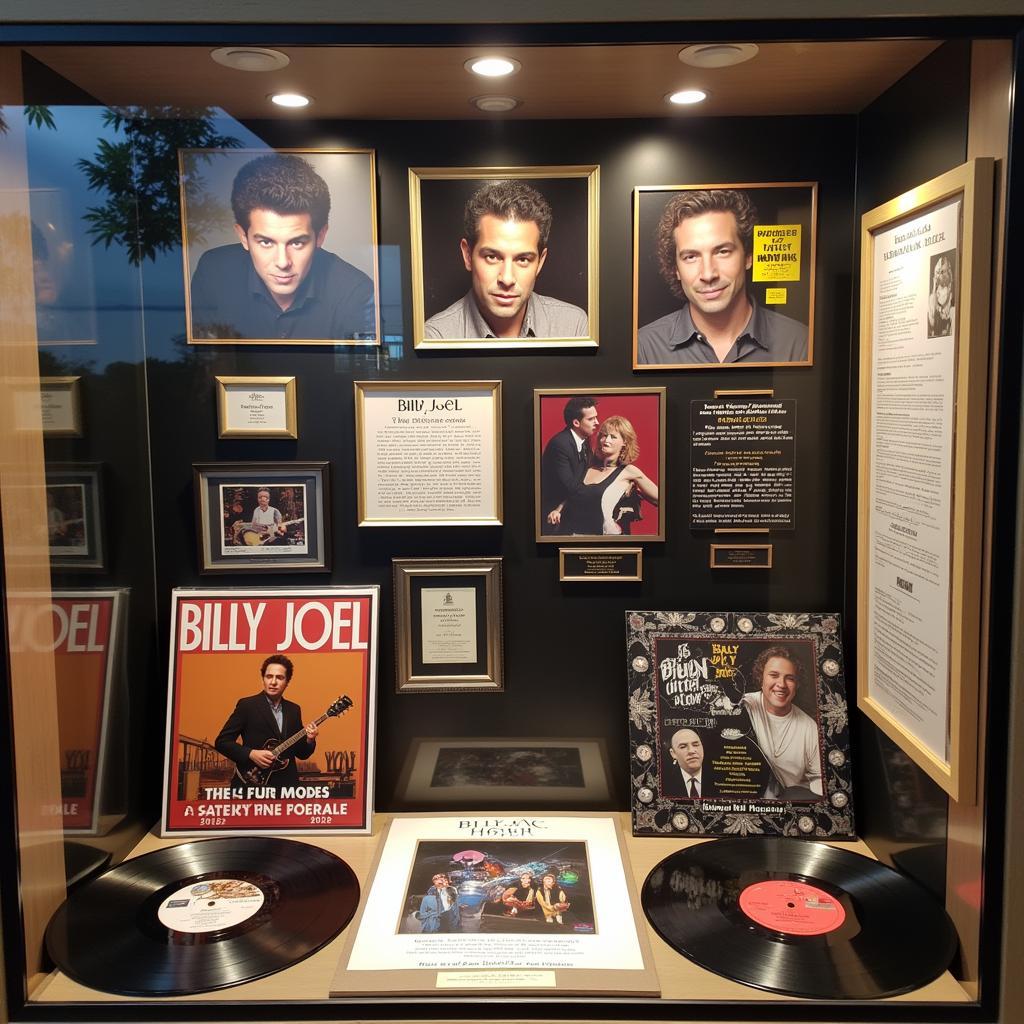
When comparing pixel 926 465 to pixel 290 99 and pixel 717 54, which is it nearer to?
pixel 717 54

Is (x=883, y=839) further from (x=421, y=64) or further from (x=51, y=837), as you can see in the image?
(x=421, y=64)

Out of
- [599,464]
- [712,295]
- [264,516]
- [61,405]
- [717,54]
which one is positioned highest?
[717,54]

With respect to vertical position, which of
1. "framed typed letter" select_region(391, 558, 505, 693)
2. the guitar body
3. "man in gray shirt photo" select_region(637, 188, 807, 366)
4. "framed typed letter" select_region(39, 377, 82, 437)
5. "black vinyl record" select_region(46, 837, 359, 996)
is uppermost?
"man in gray shirt photo" select_region(637, 188, 807, 366)

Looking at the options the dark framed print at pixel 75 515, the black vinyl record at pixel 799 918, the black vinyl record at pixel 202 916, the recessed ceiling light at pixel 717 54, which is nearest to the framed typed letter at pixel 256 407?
the dark framed print at pixel 75 515

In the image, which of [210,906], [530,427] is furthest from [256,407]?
[210,906]

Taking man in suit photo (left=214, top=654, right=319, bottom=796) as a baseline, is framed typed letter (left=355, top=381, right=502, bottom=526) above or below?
above

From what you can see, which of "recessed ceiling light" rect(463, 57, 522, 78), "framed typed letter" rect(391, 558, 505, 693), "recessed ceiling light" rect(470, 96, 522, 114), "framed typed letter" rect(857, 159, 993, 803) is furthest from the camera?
"framed typed letter" rect(391, 558, 505, 693)

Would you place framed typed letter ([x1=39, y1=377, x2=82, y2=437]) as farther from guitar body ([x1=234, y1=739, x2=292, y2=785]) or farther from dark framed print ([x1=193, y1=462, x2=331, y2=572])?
guitar body ([x1=234, y1=739, x2=292, y2=785])

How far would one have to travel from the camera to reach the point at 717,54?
1.33m

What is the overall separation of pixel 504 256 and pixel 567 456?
0.43m

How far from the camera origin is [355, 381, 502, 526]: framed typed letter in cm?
176

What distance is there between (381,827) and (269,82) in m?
1.44

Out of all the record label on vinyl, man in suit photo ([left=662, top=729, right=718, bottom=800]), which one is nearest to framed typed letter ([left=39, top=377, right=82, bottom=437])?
the record label on vinyl

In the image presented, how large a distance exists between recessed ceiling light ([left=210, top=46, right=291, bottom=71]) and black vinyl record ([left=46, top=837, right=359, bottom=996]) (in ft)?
4.56
